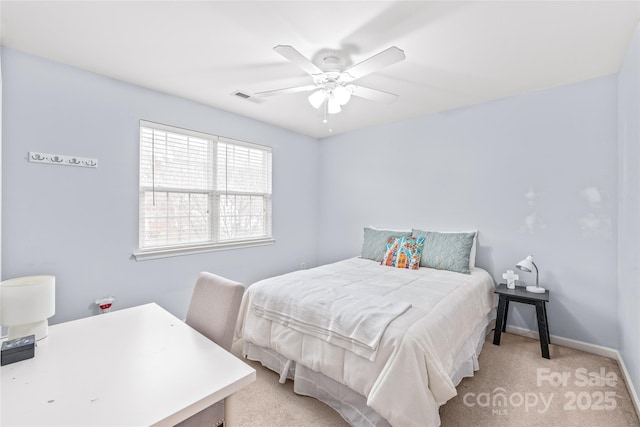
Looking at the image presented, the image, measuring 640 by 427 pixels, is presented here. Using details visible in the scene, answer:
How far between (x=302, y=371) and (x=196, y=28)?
238 cm

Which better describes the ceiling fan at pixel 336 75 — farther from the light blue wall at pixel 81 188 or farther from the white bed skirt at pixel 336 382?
the white bed skirt at pixel 336 382

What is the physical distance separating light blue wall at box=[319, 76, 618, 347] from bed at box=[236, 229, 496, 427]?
2.22 ft

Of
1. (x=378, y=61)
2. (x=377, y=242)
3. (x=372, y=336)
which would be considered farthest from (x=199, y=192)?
(x=372, y=336)

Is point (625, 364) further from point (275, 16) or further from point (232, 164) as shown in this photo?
point (232, 164)

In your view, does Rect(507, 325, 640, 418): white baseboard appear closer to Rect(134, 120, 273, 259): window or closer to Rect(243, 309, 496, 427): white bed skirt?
Rect(243, 309, 496, 427): white bed skirt

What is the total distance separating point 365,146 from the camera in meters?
4.05

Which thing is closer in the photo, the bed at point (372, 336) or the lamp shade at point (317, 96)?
the bed at point (372, 336)

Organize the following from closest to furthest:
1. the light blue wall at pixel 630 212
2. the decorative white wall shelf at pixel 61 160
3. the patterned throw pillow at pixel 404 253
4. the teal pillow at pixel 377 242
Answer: the light blue wall at pixel 630 212 → the decorative white wall shelf at pixel 61 160 → the patterned throw pillow at pixel 404 253 → the teal pillow at pixel 377 242

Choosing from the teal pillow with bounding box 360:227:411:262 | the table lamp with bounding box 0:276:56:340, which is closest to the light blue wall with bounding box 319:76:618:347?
the teal pillow with bounding box 360:227:411:262

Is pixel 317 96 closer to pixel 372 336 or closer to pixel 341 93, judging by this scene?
pixel 341 93

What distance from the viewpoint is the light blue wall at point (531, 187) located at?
8.06 feet

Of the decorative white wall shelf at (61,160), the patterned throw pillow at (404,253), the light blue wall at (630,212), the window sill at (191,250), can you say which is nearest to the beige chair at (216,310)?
the window sill at (191,250)

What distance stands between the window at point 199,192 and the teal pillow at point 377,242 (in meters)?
1.30

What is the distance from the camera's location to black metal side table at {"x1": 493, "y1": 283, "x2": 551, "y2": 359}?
2398mm
